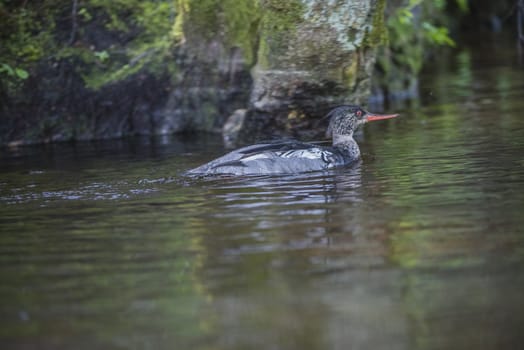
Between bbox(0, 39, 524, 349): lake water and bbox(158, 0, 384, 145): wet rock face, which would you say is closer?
bbox(0, 39, 524, 349): lake water

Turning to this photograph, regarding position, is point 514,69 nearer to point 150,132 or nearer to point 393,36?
point 393,36

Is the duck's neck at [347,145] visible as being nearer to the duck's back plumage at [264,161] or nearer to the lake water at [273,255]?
the lake water at [273,255]

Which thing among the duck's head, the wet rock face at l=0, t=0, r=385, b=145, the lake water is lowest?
the lake water

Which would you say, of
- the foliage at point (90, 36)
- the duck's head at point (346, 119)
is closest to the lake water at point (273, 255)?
the duck's head at point (346, 119)

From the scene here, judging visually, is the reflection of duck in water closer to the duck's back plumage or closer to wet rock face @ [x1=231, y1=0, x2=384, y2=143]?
the duck's back plumage

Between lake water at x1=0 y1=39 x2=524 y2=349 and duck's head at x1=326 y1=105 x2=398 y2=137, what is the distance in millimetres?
518

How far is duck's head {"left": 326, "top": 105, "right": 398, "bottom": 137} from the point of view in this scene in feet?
38.0

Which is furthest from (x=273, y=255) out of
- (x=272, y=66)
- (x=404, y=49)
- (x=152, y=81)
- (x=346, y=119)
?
(x=404, y=49)

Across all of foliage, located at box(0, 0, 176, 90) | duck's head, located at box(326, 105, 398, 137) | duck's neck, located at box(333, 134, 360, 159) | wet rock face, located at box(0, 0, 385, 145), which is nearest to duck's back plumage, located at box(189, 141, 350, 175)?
duck's neck, located at box(333, 134, 360, 159)

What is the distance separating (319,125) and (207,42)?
2.62 metres

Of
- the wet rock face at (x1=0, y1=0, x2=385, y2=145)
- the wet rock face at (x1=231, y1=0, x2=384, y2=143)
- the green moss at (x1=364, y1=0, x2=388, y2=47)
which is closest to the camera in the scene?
the wet rock face at (x1=231, y1=0, x2=384, y2=143)

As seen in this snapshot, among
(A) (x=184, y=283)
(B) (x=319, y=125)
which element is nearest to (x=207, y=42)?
(B) (x=319, y=125)

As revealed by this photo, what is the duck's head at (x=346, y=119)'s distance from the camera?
38.0 feet

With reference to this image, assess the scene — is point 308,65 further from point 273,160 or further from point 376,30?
point 273,160
